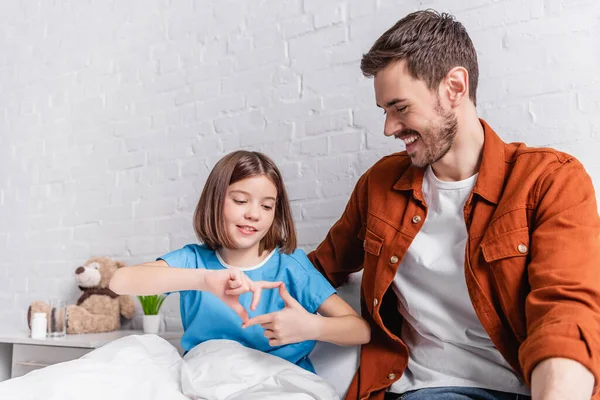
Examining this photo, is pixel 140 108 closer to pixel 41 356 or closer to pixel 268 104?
pixel 268 104

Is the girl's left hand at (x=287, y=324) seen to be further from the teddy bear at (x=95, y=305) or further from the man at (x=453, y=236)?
the teddy bear at (x=95, y=305)

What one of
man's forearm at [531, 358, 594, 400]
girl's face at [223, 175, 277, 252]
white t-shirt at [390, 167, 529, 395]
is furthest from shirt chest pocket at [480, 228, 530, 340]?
girl's face at [223, 175, 277, 252]

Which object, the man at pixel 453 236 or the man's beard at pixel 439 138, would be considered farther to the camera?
the man's beard at pixel 439 138

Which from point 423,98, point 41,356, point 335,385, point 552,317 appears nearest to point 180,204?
point 41,356

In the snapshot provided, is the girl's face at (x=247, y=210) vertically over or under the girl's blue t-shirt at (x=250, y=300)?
over

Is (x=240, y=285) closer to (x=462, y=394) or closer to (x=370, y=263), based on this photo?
(x=370, y=263)

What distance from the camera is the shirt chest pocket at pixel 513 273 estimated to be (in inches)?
55.2

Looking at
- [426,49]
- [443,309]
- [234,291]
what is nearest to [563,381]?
[443,309]

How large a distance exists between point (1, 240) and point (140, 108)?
1200mm

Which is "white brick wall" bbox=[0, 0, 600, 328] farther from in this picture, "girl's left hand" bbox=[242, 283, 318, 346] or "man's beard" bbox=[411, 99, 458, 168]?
"girl's left hand" bbox=[242, 283, 318, 346]

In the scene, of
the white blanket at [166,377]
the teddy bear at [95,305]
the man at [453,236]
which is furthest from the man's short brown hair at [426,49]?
the teddy bear at [95,305]

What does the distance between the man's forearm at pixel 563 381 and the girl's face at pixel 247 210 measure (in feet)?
2.87

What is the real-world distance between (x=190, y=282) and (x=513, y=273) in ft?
2.57

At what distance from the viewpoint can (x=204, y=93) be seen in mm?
2666
